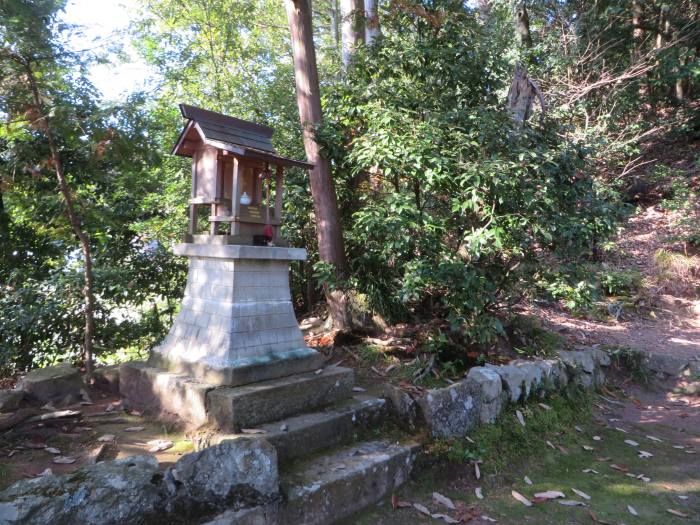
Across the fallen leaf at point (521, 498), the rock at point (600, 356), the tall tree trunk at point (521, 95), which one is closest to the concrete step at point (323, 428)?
the fallen leaf at point (521, 498)

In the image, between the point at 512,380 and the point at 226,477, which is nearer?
the point at 226,477

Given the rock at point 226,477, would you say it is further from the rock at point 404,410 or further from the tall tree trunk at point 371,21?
the tall tree trunk at point 371,21

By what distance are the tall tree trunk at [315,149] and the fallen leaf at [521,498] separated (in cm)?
307

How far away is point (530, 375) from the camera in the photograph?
539 cm

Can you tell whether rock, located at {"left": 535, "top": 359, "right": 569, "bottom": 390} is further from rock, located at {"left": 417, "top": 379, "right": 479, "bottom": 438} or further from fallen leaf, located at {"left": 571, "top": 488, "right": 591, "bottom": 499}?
fallen leaf, located at {"left": 571, "top": 488, "right": 591, "bottom": 499}

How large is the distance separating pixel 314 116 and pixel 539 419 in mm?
4636

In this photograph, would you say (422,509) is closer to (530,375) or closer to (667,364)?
(530,375)

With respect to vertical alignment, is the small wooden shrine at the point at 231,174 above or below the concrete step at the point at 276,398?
above

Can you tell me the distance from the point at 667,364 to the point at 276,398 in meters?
6.55

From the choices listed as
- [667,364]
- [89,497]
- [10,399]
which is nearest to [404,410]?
[89,497]

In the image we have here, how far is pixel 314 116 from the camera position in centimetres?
595

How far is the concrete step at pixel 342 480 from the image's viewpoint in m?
3.13

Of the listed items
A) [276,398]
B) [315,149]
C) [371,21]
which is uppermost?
[371,21]

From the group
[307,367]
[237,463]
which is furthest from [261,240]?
[237,463]
